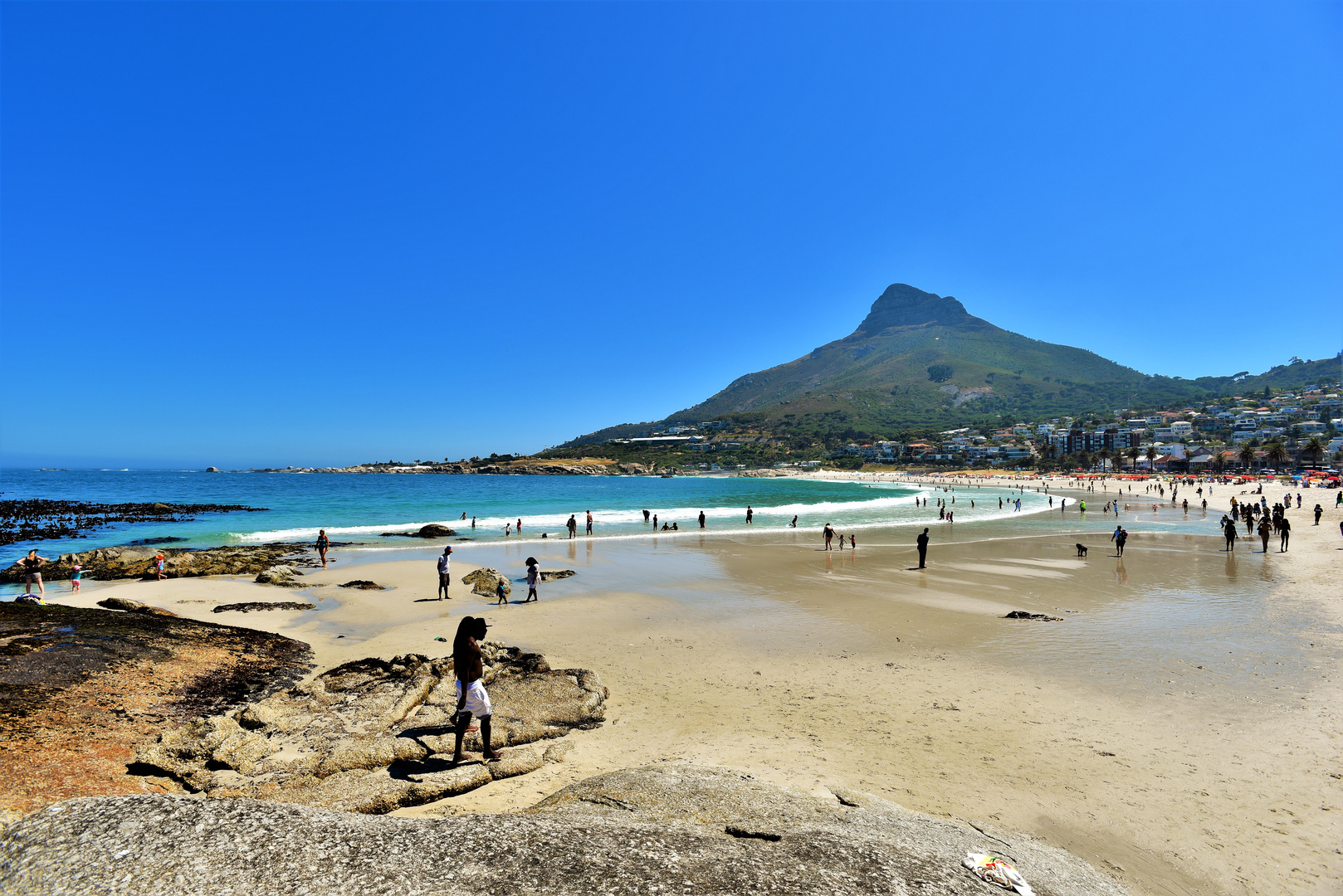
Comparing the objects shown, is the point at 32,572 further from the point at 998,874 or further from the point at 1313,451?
the point at 1313,451

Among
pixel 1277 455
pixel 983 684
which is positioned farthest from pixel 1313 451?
pixel 983 684

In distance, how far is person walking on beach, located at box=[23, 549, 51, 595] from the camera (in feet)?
55.2

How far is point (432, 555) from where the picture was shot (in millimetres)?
28344

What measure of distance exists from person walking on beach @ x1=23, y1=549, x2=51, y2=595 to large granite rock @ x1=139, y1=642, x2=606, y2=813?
14633mm

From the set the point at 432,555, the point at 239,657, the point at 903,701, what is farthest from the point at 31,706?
the point at 432,555

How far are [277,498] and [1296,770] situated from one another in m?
85.2

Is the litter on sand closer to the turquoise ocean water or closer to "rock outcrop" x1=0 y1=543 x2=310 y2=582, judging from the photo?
"rock outcrop" x1=0 y1=543 x2=310 y2=582

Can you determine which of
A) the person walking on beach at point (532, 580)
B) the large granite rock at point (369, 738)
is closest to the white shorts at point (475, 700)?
the large granite rock at point (369, 738)

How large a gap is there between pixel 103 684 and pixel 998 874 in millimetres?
10868

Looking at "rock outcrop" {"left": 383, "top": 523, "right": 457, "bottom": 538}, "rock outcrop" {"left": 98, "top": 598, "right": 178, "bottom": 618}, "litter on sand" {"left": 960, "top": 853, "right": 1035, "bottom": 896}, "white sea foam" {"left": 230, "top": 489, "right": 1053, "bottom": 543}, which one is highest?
"litter on sand" {"left": 960, "top": 853, "right": 1035, "bottom": 896}

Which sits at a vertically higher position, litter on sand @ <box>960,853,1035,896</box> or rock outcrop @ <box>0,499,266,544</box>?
litter on sand @ <box>960,853,1035,896</box>

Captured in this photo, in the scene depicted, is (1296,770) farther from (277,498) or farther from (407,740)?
(277,498)

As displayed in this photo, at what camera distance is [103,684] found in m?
8.01

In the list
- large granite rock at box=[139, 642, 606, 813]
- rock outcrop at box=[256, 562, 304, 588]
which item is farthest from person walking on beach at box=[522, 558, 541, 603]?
rock outcrop at box=[256, 562, 304, 588]
